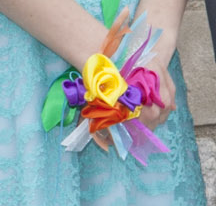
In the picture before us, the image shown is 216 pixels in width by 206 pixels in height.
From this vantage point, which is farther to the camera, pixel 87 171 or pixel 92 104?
pixel 87 171

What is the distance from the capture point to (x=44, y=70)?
31.0 inches

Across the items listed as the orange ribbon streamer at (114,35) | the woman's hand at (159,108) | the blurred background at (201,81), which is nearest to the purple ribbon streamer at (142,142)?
the woman's hand at (159,108)

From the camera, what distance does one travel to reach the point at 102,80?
0.66 metres

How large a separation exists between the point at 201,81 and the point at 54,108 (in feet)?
3.61

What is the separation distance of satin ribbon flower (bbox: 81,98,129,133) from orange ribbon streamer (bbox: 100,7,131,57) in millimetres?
98

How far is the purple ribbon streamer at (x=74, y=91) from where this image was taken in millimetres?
693

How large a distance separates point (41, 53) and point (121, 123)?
19 cm

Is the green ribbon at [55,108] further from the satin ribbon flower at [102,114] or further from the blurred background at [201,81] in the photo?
the blurred background at [201,81]

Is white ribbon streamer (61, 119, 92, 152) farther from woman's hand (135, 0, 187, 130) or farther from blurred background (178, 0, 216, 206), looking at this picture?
blurred background (178, 0, 216, 206)

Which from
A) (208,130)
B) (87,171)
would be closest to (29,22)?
(87,171)

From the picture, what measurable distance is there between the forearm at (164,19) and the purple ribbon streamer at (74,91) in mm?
188

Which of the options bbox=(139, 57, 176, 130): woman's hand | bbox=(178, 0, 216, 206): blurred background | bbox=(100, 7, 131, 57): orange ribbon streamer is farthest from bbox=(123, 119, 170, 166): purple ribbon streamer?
bbox=(178, 0, 216, 206): blurred background

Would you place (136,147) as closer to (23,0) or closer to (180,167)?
(180,167)

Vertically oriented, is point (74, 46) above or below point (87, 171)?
above
